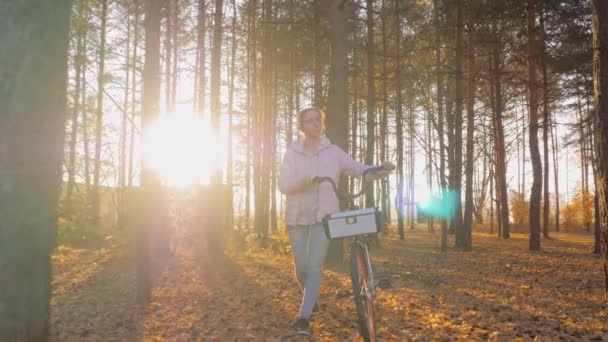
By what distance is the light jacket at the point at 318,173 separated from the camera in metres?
4.14

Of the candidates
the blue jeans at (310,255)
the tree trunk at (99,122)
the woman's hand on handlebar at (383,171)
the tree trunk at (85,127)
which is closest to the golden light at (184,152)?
the tree trunk at (85,127)

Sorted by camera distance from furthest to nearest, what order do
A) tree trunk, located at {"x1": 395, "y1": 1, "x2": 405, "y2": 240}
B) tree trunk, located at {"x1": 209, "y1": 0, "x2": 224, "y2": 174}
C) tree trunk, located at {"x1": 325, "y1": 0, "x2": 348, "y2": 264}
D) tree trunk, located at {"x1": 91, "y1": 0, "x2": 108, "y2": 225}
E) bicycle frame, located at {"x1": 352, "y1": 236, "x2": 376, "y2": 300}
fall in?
tree trunk, located at {"x1": 91, "y1": 0, "x2": 108, "y2": 225} < tree trunk, located at {"x1": 395, "y1": 1, "x2": 405, "y2": 240} < tree trunk, located at {"x1": 209, "y1": 0, "x2": 224, "y2": 174} < tree trunk, located at {"x1": 325, "y1": 0, "x2": 348, "y2": 264} < bicycle frame, located at {"x1": 352, "y1": 236, "x2": 376, "y2": 300}

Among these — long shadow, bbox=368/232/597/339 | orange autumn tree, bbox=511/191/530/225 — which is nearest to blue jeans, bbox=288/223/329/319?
long shadow, bbox=368/232/597/339

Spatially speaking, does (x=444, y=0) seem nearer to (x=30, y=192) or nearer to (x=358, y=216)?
(x=358, y=216)

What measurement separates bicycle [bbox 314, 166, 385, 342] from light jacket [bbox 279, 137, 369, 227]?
52 centimetres

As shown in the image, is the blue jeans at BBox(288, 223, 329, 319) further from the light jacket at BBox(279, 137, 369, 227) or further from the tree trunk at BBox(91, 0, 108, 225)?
the tree trunk at BBox(91, 0, 108, 225)

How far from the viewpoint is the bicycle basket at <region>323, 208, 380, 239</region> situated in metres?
3.53

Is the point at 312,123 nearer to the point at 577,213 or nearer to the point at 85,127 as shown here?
the point at 85,127

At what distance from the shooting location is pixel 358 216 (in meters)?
3.56

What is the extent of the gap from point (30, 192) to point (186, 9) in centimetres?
1475

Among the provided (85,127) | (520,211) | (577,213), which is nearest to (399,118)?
(85,127)

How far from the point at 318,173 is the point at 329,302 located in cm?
279

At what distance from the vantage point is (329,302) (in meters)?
6.25

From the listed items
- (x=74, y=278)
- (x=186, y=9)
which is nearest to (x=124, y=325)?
(x=74, y=278)
